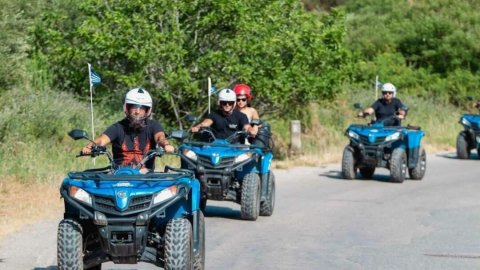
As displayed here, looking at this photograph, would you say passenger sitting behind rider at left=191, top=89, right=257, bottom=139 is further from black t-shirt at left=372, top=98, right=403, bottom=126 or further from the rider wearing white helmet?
black t-shirt at left=372, top=98, right=403, bottom=126

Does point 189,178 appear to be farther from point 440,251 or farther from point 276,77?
point 276,77

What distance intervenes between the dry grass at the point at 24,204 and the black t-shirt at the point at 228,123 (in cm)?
248

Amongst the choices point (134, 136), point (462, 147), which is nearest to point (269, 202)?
point (134, 136)

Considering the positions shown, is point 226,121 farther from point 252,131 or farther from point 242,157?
point 242,157

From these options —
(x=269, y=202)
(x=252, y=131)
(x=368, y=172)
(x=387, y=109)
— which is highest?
(x=252, y=131)

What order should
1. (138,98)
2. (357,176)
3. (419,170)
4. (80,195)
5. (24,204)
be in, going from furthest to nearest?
(357,176) < (419,170) < (24,204) < (138,98) < (80,195)

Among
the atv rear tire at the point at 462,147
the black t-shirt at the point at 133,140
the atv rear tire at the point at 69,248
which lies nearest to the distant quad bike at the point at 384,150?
the atv rear tire at the point at 462,147

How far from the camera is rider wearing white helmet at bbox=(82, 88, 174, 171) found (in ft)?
36.9

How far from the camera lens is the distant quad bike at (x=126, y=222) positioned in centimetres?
981

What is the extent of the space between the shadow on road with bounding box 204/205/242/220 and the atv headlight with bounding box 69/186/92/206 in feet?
19.8

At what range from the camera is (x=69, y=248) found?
9812 millimetres

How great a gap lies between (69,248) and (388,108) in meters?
13.5

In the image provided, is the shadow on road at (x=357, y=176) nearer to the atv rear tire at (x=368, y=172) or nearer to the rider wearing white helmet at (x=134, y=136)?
the atv rear tire at (x=368, y=172)

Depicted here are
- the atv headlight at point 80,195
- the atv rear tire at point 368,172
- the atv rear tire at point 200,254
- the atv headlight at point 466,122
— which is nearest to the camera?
the atv headlight at point 80,195
